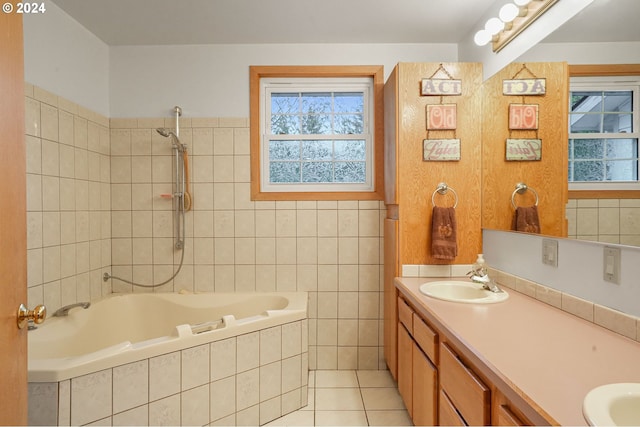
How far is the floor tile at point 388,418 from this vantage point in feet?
6.15

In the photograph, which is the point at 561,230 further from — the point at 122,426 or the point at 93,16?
the point at 93,16

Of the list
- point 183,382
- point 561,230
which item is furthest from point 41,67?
point 561,230

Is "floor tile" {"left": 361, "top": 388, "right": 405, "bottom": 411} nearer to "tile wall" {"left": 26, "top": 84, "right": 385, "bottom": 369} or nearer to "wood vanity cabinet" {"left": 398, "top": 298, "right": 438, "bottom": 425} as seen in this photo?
"wood vanity cabinet" {"left": 398, "top": 298, "right": 438, "bottom": 425}

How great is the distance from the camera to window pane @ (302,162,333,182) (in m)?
2.60

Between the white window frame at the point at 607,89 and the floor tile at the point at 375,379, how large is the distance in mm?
1749

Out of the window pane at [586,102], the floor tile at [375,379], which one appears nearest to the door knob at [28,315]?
the window pane at [586,102]

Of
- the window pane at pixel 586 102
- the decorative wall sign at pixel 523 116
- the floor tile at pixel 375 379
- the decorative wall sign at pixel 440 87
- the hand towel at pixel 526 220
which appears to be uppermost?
the decorative wall sign at pixel 440 87

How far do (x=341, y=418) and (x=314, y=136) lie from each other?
77.8 inches

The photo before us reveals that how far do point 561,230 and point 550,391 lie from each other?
884mm

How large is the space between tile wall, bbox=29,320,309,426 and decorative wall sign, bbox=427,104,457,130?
5.12 ft

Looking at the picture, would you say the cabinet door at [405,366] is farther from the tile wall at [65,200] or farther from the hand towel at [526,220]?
the tile wall at [65,200]

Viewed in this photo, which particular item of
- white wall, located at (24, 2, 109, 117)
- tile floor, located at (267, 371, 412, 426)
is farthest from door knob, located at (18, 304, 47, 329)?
white wall, located at (24, 2, 109, 117)

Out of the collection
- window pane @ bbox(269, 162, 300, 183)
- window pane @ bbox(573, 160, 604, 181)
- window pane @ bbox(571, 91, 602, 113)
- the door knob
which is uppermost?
window pane @ bbox(571, 91, 602, 113)

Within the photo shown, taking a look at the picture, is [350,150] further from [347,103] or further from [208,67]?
[208,67]
